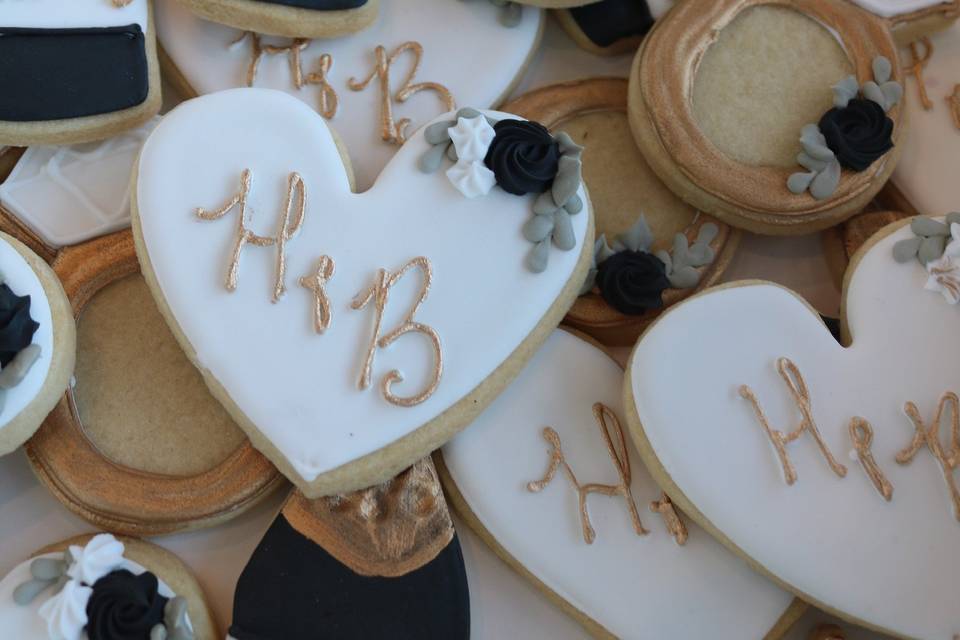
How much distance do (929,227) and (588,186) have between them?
1.84ft

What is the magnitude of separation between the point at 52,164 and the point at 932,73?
5.30ft

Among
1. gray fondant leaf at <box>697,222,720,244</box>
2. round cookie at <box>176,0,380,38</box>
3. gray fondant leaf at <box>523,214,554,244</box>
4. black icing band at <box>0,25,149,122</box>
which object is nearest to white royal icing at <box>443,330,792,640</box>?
gray fondant leaf at <box>523,214,554,244</box>

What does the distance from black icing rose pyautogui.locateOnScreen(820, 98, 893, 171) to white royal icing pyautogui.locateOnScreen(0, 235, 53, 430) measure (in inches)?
50.4

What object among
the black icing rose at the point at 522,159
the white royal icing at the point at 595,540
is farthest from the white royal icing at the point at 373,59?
the white royal icing at the point at 595,540

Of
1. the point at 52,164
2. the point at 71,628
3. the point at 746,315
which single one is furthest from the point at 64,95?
the point at 746,315

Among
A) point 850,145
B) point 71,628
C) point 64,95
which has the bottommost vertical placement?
point 71,628

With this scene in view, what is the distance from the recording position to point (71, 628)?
1.17m

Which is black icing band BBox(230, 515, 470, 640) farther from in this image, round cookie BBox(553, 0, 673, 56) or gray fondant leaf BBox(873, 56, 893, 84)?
gray fondant leaf BBox(873, 56, 893, 84)

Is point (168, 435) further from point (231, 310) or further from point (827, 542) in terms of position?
point (827, 542)

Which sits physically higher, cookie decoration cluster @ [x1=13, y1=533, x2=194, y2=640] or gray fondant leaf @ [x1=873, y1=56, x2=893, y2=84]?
gray fondant leaf @ [x1=873, y1=56, x2=893, y2=84]

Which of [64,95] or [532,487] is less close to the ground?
[64,95]

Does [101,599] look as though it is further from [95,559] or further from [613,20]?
[613,20]

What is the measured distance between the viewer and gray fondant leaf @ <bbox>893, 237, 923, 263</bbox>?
1.39m

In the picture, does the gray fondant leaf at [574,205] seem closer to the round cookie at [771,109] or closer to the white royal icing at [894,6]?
the round cookie at [771,109]
